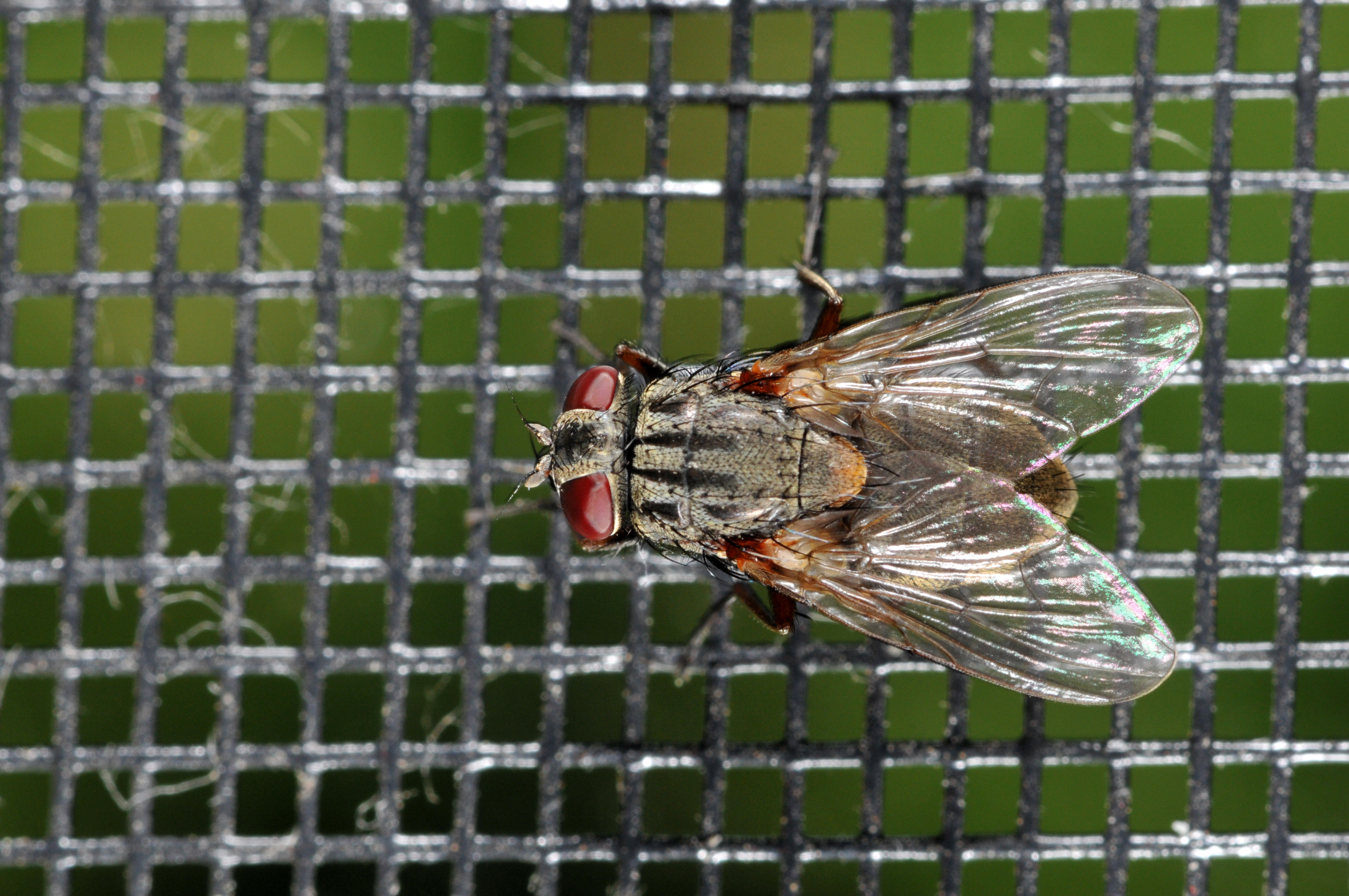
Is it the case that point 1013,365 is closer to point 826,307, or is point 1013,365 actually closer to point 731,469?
point 826,307

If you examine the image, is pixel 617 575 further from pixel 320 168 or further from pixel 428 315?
pixel 320 168

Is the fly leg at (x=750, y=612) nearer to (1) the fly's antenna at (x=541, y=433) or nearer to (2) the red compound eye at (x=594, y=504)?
(2) the red compound eye at (x=594, y=504)

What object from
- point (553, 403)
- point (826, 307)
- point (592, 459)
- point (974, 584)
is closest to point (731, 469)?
point (592, 459)

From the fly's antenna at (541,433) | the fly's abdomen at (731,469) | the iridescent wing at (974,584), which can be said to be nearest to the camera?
the iridescent wing at (974,584)

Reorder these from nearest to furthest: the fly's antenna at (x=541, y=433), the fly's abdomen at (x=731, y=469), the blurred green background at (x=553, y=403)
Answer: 1. the fly's abdomen at (x=731, y=469)
2. the fly's antenna at (x=541, y=433)
3. the blurred green background at (x=553, y=403)

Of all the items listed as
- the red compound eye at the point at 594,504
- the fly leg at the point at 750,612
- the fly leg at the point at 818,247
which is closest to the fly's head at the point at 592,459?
the red compound eye at the point at 594,504

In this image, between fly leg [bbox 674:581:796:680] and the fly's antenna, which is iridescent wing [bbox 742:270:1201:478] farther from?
the fly's antenna

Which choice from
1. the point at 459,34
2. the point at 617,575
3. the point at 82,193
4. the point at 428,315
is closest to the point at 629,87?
the point at 459,34
